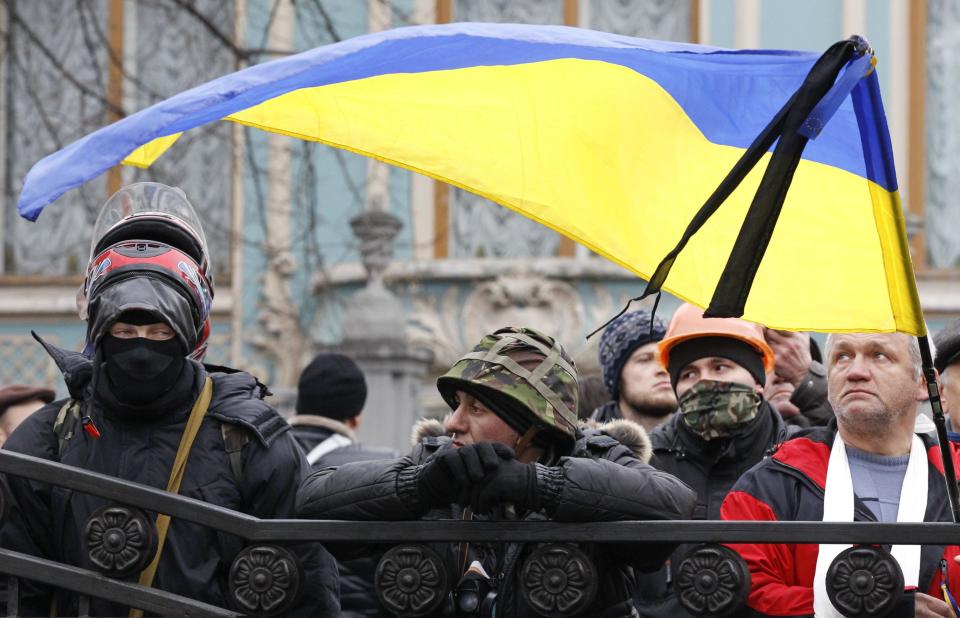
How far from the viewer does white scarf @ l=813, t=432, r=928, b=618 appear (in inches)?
161

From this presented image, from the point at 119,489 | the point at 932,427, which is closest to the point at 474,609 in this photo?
the point at 119,489

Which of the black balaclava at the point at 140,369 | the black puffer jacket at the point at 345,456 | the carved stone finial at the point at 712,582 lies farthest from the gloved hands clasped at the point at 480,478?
the black puffer jacket at the point at 345,456

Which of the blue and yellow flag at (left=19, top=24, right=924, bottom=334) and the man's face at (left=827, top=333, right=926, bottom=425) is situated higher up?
the blue and yellow flag at (left=19, top=24, right=924, bottom=334)

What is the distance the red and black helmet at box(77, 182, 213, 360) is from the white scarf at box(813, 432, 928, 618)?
149 cm

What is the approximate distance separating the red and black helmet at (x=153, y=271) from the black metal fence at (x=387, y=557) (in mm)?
443

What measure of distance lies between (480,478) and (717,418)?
1.87m

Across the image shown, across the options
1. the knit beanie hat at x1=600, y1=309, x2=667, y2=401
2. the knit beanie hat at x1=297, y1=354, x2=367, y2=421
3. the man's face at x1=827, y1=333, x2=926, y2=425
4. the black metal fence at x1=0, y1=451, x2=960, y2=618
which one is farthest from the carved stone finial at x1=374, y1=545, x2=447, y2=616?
the knit beanie hat at x1=297, y1=354, x2=367, y2=421

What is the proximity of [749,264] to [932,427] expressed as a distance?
1137mm

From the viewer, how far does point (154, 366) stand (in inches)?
155

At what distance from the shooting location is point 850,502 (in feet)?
14.2

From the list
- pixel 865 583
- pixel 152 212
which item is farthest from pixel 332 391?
pixel 865 583

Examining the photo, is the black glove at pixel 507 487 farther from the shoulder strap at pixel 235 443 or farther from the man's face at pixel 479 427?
the shoulder strap at pixel 235 443

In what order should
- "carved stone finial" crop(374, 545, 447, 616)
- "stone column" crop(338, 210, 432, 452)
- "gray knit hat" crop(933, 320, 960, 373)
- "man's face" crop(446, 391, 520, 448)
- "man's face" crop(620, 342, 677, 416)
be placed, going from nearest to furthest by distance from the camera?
"carved stone finial" crop(374, 545, 447, 616)
"man's face" crop(446, 391, 520, 448)
"gray knit hat" crop(933, 320, 960, 373)
"man's face" crop(620, 342, 677, 416)
"stone column" crop(338, 210, 432, 452)

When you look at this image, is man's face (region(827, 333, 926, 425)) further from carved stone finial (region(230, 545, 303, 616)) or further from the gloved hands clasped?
carved stone finial (region(230, 545, 303, 616))
